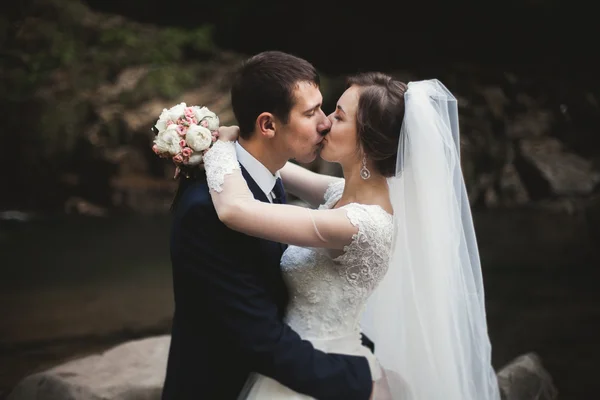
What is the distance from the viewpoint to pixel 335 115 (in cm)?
220

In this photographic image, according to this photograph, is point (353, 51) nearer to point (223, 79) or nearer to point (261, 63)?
point (223, 79)

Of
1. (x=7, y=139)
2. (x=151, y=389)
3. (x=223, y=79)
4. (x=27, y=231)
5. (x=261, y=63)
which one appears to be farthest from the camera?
(x=223, y=79)

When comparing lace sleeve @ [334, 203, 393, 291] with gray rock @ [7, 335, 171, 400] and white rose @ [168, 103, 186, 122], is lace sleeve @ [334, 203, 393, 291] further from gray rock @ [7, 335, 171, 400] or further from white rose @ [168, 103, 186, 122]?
gray rock @ [7, 335, 171, 400]

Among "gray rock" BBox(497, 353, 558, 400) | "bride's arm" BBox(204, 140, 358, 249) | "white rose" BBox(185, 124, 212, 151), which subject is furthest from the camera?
"gray rock" BBox(497, 353, 558, 400)

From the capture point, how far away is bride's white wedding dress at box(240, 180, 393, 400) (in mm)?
2078

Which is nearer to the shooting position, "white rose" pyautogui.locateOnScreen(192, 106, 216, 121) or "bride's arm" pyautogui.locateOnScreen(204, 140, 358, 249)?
"bride's arm" pyautogui.locateOnScreen(204, 140, 358, 249)

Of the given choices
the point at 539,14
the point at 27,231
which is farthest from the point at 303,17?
the point at 27,231

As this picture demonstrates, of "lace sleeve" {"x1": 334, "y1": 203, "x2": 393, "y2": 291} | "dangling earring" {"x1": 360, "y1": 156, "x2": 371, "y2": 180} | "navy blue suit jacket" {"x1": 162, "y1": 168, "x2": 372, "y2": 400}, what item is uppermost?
"dangling earring" {"x1": 360, "y1": 156, "x2": 371, "y2": 180}

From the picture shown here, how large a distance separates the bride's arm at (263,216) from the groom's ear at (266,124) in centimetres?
12

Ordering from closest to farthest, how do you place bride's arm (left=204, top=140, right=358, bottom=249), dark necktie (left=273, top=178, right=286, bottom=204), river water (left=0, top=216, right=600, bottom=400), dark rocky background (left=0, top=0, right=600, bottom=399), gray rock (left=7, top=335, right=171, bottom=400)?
1. bride's arm (left=204, top=140, right=358, bottom=249)
2. dark necktie (left=273, top=178, right=286, bottom=204)
3. gray rock (left=7, top=335, right=171, bottom=400)
4. river water (left=0, top=216, right=600, bottom=400)
5. dark rocky background (left=0, top=0, right=600, bottom=399)

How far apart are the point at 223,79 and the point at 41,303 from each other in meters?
4.93

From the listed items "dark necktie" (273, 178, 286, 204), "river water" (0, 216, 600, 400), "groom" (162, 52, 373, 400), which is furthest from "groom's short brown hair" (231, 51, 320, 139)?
"river water" (0, 216, 600, 400)

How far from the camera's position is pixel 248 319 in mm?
1905

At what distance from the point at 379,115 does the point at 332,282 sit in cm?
56
